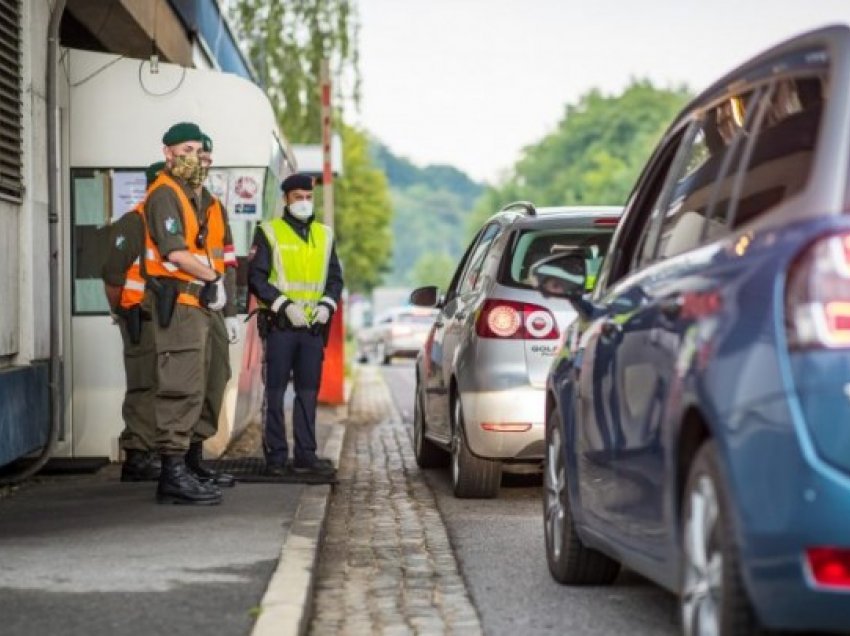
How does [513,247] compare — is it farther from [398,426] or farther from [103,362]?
[398,426]

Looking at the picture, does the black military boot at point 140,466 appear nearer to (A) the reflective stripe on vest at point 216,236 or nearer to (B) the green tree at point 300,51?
(A) the reflective stripe on vest at point 216,236

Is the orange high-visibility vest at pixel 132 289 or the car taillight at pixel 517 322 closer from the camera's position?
the car taillight at pixel 517 322

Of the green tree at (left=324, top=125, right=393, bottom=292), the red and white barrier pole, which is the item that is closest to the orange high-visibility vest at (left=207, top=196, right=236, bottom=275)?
the red and white barrier pole

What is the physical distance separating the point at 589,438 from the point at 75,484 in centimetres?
544

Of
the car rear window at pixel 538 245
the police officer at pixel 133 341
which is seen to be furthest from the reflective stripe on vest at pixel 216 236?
the car rear window at pixel 538 245

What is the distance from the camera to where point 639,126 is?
12788 cm

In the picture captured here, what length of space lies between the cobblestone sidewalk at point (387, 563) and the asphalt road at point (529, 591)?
0.09 meters

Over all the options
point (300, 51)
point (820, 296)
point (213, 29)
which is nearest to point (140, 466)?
point (213, 29)

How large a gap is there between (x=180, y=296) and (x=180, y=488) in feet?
3.25

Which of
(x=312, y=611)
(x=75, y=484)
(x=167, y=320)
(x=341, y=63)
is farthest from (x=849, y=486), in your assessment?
(x=341, y=63)

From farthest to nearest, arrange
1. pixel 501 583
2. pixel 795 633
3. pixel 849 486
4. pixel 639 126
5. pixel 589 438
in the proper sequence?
pixel 639 126 < pixel 501 583 < pixel 589 438 < pixel 795 633 < pixel 849 486

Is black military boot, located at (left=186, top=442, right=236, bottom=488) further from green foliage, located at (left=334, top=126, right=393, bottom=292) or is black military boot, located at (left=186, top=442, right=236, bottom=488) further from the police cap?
green foliage, located at (left=334, top=126, right=393, bottom=292)

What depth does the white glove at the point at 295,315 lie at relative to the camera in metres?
12.7

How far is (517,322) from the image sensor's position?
451 inches
